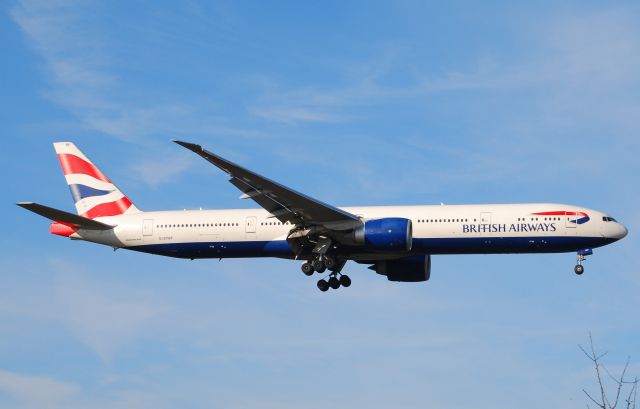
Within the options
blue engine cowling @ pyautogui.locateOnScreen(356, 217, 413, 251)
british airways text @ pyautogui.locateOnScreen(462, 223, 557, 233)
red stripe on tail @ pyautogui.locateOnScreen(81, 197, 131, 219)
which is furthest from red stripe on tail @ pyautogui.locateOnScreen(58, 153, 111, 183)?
british airways text @ pyautogui.locateOnScreen(462, 223, 557, 233)

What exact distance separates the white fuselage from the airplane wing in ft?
4.64

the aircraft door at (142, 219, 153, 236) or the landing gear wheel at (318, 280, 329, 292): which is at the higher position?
the aircraft door at (142, 219, 153, 236)

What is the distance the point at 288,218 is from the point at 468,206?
8143 millimetres

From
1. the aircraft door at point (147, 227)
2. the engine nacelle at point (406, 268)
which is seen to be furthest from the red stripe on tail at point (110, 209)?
the engine nacelle at point (406, 268)

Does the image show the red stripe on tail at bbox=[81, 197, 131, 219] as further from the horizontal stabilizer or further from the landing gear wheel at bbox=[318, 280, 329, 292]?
the landing gear wheel at bbox=[318, 280, 329, 292]

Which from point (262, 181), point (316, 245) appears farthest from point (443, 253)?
point (262, 181)

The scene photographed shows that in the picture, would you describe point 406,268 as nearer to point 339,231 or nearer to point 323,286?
point 323,286

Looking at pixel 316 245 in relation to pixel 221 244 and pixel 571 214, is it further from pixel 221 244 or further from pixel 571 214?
pixel 571 214

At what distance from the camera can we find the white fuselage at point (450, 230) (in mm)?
42156

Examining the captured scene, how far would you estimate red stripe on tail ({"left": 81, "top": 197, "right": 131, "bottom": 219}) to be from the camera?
4922cm

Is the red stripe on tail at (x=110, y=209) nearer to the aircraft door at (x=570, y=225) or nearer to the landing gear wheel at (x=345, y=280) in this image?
the landing gear wheel at (x=345, y=280)

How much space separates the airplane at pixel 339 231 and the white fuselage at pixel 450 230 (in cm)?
4

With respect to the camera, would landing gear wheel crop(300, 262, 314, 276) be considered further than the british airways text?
Yes

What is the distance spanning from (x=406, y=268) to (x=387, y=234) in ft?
21.9
